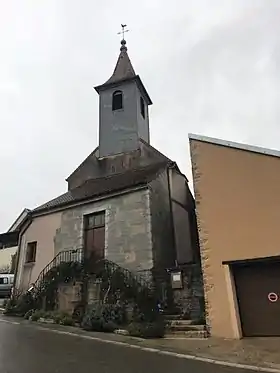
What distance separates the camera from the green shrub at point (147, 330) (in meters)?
9.26

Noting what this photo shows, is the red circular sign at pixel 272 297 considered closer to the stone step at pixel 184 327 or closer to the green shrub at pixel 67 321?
the stone step at pixel 184 327

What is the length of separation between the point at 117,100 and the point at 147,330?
1554 centimetres

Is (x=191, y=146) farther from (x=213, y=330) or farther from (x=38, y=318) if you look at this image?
(x=38, y=318)

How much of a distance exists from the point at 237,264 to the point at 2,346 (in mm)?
6108

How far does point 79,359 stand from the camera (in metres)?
6.26

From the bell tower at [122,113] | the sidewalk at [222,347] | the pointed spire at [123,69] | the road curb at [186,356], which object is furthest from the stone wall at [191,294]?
the pointed spire at [123,69]

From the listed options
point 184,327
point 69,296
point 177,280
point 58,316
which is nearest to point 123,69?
point 69,296

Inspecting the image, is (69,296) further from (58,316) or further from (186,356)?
(186,356)

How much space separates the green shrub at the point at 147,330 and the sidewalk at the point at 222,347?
34 cm

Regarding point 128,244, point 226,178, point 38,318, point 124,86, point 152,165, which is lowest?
point 38,318

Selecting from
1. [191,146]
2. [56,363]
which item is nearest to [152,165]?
[191,146]

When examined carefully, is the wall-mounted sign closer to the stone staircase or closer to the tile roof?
the stone staircase

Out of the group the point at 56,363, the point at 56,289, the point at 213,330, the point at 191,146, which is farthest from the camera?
the point at 56,289

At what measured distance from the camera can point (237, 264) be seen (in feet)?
31.7
